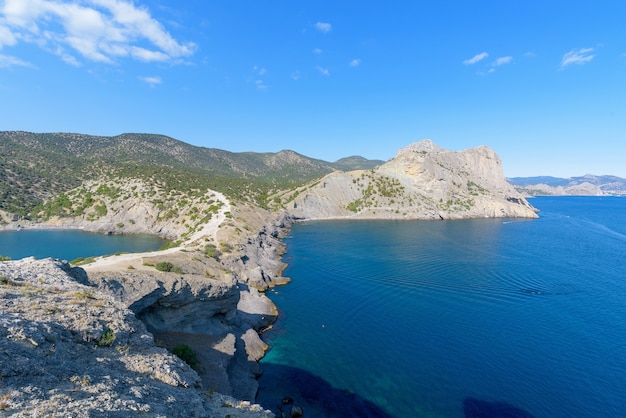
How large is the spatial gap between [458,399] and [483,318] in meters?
16.7

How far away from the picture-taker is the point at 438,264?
6206 cm

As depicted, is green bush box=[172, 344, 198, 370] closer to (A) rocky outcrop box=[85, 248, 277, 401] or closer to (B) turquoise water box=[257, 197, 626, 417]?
(A) rocky outcrop box=[85, 248, 277, 401]

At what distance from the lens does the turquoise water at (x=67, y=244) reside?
6859 cm

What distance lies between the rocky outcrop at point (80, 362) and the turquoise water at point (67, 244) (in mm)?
60875

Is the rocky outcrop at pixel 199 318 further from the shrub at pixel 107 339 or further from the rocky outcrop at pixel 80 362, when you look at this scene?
the shrub at pixel 107 339

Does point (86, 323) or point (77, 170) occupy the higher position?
point (77, 170)

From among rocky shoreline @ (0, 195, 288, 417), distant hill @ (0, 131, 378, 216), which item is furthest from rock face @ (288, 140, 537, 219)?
rocky shoreline @ (0, 195, 288, 417)

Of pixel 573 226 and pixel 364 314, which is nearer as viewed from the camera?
pixel 364 314

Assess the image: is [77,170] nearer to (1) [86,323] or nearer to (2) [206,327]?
(2) [206,327]

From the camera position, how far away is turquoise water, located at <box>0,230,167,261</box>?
68.6 m

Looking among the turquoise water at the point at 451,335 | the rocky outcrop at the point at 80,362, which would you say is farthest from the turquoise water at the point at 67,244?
the rocky outcrop at the point at 80,362

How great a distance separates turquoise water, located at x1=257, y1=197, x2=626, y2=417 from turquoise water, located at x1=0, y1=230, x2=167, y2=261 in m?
40.4

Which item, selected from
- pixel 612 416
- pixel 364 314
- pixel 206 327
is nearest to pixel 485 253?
pixel 364 314

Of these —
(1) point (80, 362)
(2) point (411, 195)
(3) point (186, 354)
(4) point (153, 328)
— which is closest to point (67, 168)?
(4) point (153, 328)
